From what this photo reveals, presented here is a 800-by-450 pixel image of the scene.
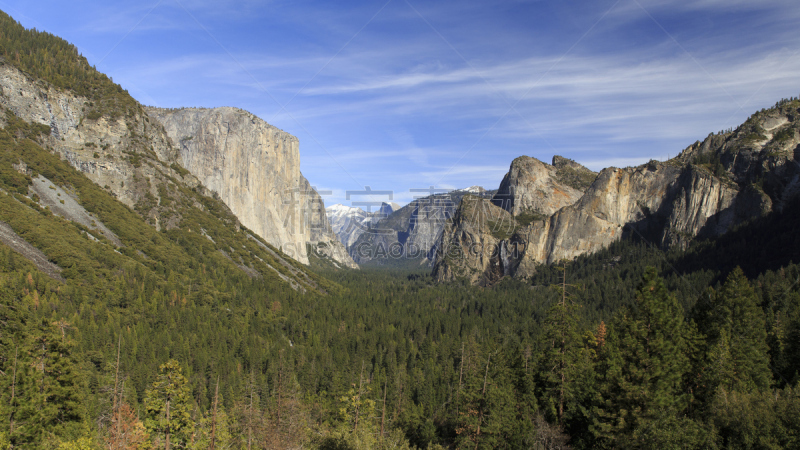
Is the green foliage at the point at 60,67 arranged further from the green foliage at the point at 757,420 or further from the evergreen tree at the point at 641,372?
the green foliage at the point at 757,420

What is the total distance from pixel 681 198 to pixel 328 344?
5354 inches

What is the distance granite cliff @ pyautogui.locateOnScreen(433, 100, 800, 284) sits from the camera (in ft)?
425

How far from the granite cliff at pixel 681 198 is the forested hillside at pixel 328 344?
13.1m

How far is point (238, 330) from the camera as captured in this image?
3174 inches

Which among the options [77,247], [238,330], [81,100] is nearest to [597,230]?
[238,330]

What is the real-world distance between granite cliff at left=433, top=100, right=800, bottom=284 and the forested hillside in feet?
42.9

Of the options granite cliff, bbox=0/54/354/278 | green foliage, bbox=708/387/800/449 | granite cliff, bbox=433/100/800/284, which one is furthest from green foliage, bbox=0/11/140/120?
granite cliff, bbox=433/100/800/284

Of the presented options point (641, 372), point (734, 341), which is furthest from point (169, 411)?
point (734, 341)

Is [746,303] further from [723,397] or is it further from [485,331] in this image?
[485,331]

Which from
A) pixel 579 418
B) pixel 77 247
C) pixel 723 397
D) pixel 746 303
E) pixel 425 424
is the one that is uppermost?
pixel 77 247

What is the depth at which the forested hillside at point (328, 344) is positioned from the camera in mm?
28000

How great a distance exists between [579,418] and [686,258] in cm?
12077

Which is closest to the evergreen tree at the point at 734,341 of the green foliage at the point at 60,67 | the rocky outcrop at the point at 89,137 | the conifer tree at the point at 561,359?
the conifer tree at the point at 561,359

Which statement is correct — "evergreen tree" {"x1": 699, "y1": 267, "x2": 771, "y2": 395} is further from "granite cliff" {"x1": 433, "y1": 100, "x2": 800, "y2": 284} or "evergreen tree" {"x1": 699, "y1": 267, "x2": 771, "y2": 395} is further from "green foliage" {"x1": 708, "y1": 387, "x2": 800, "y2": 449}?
"granite cliff" {"x1": 433, "y1": 100, "x2": 800, "y2": 284}
